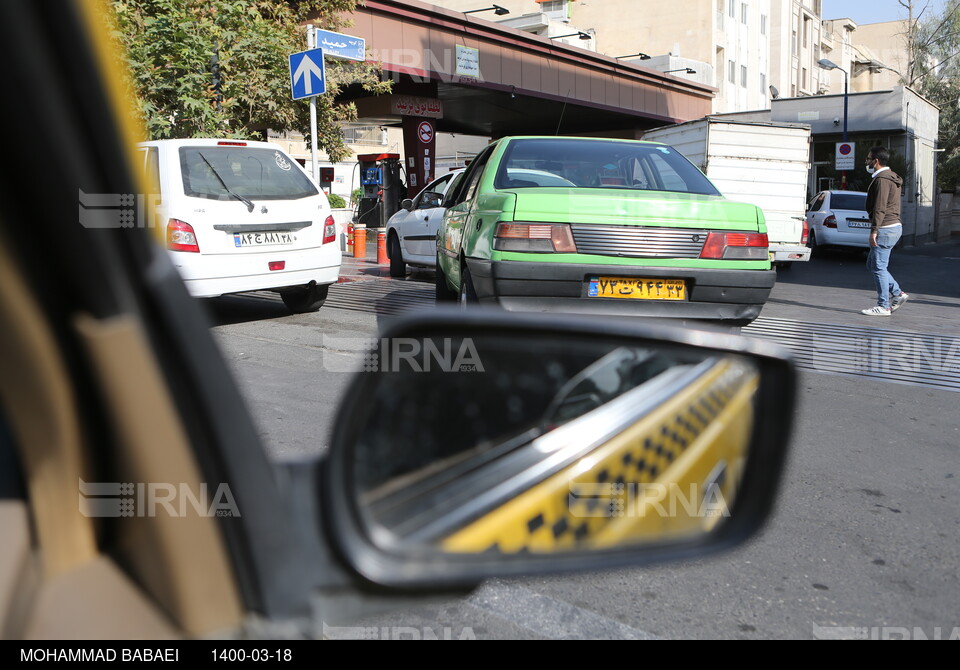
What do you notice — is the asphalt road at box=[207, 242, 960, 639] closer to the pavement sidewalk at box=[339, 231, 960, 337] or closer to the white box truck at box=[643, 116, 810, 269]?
the pavement sidewalk at box=[339, 231, 960, 337]

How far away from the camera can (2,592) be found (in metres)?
0.93

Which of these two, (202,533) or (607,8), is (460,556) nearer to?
(202,533)

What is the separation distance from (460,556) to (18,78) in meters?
0.62

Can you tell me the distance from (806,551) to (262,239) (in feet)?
19.8

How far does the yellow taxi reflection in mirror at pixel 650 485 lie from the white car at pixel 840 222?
21.1m

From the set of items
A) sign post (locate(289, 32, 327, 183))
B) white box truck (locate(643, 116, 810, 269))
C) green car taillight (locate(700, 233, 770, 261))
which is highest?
sign post (locate(289, 32, 327, 183))

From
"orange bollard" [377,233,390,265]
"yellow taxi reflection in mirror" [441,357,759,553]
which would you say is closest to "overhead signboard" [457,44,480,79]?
"orange bollard" [377,233,390,265]

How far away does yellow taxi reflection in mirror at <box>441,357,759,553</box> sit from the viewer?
99 centimetres

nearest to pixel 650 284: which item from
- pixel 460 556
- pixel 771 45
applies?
pixel 460 556

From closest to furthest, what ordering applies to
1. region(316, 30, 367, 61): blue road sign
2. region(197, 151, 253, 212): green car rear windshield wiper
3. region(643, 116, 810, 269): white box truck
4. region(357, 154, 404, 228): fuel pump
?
region(197, 151, 253, 212): green car rear windshield wiper → region(316, 30, 367, 61): blue road sign → region(643, 116, 810, 269): white box truck → region(357, 154, 404, 228): fuel pump

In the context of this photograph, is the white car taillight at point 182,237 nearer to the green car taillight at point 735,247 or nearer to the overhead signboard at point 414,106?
the green car taillight at point 735,247

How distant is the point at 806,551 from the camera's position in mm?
3311

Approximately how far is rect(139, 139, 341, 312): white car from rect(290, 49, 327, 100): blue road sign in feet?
11.5

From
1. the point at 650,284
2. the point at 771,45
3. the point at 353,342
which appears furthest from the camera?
the point at 771,45
